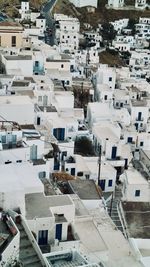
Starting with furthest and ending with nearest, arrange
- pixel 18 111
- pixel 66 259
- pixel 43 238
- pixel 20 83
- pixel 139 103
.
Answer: pixel 139 103 → pixel 20 83 → pixel 18 111 → pixel 43 238 → pixel 66 259

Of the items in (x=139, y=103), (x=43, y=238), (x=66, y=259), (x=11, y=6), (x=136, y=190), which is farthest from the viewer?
(x=11, y=6)

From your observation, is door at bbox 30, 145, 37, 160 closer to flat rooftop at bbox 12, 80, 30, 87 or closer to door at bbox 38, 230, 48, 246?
door at bbox 38, 230, 48, 246

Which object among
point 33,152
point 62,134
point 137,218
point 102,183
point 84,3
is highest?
point 84,3

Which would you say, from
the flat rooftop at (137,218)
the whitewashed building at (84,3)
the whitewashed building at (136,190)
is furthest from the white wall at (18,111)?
the whitewashed building at (84,3)

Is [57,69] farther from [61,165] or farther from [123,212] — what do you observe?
[123,212]

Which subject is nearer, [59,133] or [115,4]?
[59,133]

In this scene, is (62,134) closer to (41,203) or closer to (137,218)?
(137,218)

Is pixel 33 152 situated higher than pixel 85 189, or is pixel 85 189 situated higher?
pixel 33 152

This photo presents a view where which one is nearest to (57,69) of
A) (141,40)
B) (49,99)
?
(49,99)

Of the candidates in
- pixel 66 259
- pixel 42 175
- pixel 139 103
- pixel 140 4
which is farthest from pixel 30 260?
pixel 140 4
